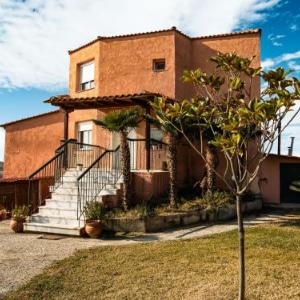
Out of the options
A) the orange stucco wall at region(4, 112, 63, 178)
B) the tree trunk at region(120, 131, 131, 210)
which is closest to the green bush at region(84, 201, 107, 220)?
the tree trunk at region(120, 131, 131, 210)

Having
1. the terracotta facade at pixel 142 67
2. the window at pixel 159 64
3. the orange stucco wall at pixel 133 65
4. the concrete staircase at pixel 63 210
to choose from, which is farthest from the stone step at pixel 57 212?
the window at pixel 159 64

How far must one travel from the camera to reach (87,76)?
1872 cm

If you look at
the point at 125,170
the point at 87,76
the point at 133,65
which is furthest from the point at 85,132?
the point at 125,170

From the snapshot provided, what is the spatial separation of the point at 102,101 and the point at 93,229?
20.9 ft

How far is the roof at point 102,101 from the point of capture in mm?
13727

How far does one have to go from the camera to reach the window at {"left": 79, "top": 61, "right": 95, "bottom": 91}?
1845 cm

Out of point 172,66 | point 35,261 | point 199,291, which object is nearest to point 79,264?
point 35,261

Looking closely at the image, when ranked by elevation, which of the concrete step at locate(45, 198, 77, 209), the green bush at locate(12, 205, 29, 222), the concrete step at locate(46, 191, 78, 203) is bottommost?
the green bush at locate(12, 205, 29, 222)

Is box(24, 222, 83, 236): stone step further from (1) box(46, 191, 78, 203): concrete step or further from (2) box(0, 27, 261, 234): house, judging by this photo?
(1) box(46, 191, 78, 203): concrete step

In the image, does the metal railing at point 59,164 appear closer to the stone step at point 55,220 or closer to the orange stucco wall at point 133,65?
the stone step at point 55,220

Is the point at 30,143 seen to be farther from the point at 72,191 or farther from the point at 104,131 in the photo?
the point at 72,191

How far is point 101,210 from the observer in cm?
1101

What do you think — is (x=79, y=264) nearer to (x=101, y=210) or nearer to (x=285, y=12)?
(x=101, y=210)

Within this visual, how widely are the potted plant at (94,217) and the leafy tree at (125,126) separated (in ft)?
3.22
